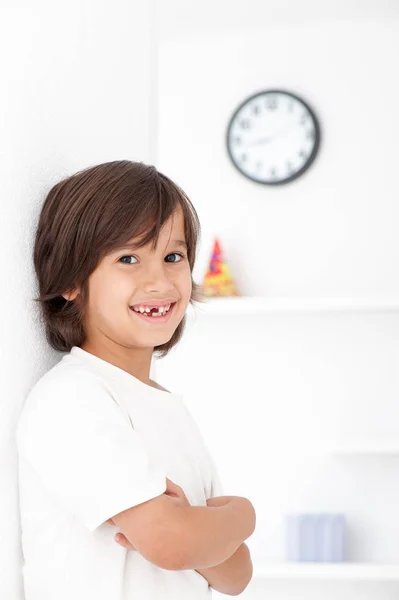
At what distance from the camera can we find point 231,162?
278cm

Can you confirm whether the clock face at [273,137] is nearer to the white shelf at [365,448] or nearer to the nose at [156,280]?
the white shelf at [365,448]

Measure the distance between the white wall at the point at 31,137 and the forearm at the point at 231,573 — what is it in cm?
24

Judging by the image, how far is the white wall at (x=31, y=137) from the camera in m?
0.84

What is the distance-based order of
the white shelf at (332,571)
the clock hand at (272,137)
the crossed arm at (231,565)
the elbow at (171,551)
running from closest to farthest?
the elbow at (171,551) < the crossed arm at (231,565) < the white shelf at (332,571) < the clock hand at (272,137)

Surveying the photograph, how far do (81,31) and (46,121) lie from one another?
7.5 inches

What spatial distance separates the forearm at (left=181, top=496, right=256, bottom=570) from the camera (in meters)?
0.78

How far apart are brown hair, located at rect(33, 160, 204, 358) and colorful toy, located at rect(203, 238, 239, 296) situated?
1627 mm

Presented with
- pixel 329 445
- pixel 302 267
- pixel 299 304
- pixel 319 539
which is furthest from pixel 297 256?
pixel 319 539

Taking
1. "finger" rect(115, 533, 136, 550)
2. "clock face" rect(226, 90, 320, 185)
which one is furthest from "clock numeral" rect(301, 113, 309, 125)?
"finger" rect(115, 533, 136, 550)

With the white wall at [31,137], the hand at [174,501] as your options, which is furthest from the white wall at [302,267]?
the hand at [174,501]

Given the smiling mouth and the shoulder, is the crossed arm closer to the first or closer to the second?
the shoulder

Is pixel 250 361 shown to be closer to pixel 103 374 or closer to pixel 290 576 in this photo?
pixel 290 576

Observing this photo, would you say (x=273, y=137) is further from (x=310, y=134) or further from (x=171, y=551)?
(x=171, y=551)

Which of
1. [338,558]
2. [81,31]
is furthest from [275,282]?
[81,31]
